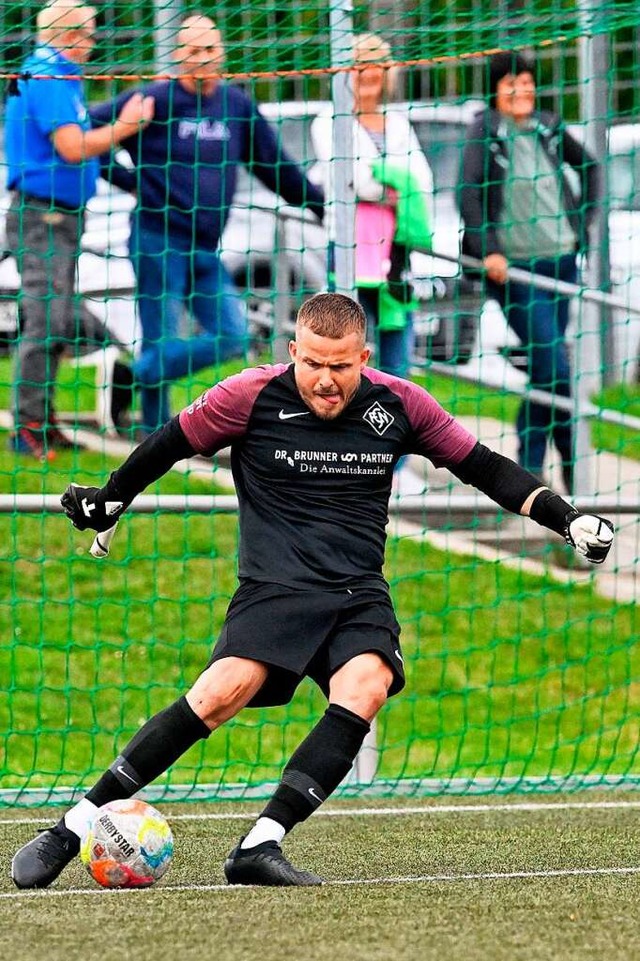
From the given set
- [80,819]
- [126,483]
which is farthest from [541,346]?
[80,819]

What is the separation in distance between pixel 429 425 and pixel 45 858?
5.17 feet

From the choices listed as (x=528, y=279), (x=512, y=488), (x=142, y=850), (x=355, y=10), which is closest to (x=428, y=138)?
(x=528, y=279)

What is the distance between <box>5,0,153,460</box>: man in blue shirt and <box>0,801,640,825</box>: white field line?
5.87 feet

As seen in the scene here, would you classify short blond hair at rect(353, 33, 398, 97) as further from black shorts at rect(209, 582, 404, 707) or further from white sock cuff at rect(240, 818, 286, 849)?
white sock cuff at rect(240, 818, 286, 849)

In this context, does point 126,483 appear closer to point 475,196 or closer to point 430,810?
point 430,810

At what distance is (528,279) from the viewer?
812 centimetres

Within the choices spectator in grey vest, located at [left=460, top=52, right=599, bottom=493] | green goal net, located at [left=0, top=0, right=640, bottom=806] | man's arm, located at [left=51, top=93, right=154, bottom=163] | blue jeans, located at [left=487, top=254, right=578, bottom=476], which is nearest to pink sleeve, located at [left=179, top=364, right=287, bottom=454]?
green goal net, located at [left=0, top=0, right=640, bottom=806]

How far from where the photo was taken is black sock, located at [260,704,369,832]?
4676 mm

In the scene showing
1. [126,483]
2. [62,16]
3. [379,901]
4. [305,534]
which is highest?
[62,16]

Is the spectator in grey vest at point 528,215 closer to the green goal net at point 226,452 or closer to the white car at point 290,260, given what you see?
the green goal net at point 226,452

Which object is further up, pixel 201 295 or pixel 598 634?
pixel 201 295

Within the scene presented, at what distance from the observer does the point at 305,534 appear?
495 centimetres

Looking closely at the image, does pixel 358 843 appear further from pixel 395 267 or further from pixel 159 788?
pixel 395 267

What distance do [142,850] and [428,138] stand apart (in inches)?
343
